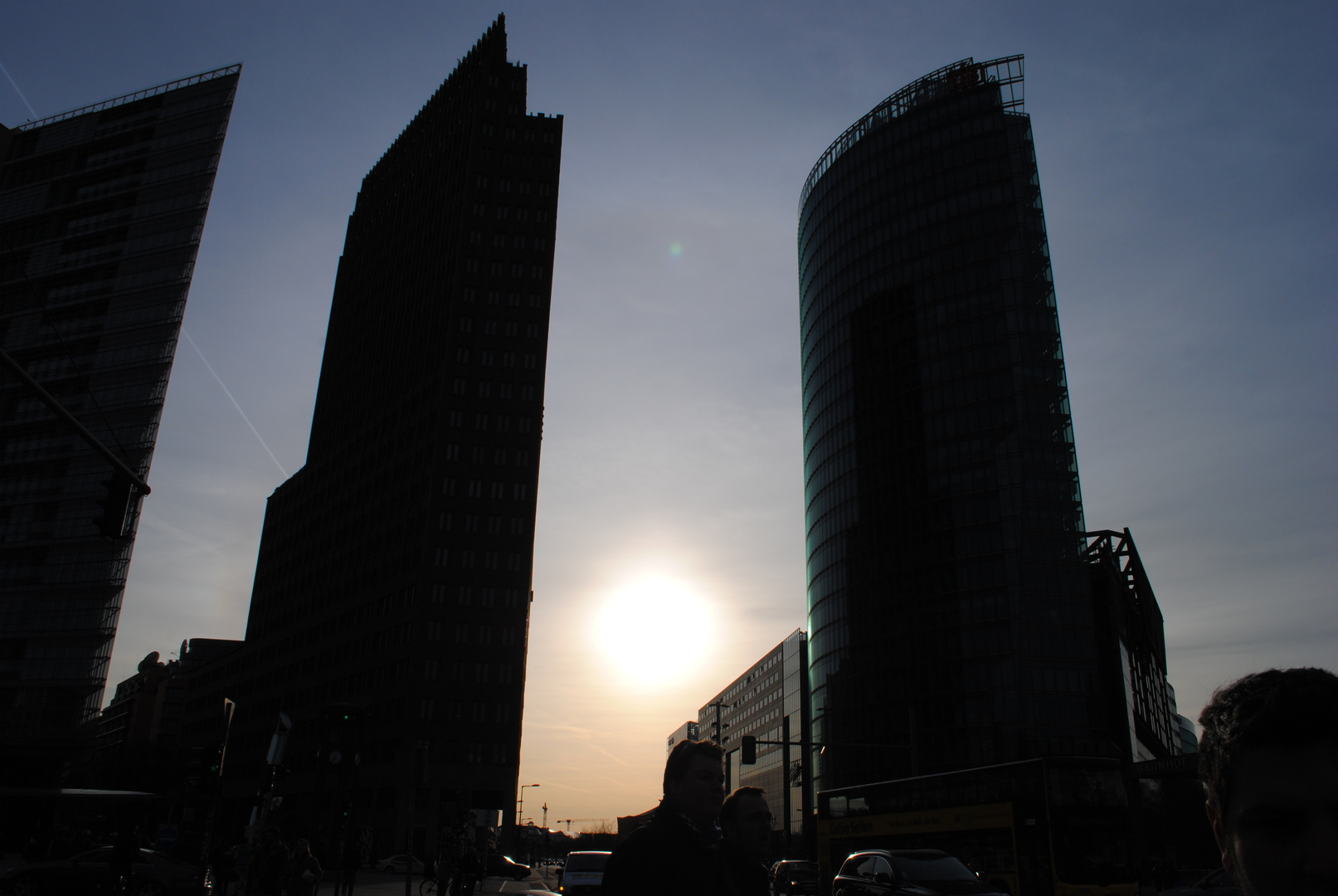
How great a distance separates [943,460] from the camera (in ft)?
258

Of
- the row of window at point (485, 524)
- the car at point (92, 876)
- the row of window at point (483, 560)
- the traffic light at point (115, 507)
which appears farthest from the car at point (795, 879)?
the row of window at point (485, 524)

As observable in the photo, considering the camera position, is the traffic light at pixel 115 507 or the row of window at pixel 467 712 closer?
the traffic light at pixel 115 507

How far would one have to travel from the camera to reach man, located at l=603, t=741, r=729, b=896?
3.40 meters

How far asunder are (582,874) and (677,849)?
73.9 ft

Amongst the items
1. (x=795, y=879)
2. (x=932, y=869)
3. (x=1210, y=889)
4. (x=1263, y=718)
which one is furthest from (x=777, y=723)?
(x=1263, y=718)

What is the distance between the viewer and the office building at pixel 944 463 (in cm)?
7062

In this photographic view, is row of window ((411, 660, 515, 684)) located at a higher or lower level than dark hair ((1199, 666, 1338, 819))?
higher

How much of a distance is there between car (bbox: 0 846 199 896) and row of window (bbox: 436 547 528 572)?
62.0 metres

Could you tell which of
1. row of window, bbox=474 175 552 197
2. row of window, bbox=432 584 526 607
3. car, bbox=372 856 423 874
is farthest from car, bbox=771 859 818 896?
row of window, bbox=474 175 552 197

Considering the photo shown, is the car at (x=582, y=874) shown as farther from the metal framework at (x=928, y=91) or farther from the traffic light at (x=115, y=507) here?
the metal framework at (x=928, y=91)

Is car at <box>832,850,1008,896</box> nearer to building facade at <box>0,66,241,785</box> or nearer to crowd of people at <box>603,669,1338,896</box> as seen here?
crowd of people at <box>603,669,1338,896</box>

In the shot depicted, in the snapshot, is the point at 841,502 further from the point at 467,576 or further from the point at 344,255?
the point at 344,255

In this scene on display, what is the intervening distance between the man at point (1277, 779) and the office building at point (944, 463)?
6725 centimetres

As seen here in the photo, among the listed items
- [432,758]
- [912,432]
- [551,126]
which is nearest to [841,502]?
[912,432]
